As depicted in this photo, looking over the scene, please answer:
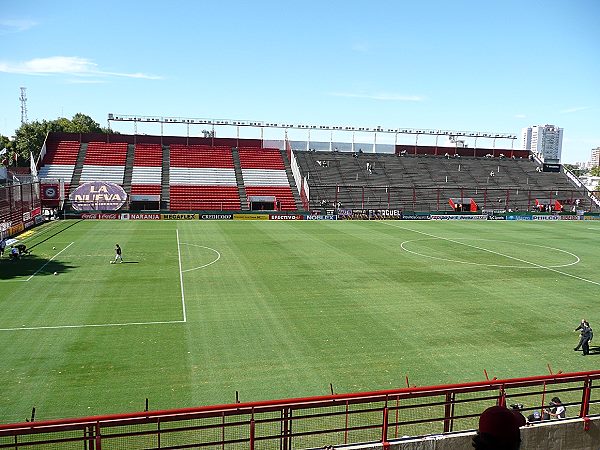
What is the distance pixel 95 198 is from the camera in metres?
56.6

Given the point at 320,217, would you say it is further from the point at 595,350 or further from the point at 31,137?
the point at 31,137

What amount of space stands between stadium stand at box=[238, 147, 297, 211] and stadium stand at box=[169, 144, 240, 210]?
1.97 metres

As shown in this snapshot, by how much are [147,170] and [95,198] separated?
1244 centimetres

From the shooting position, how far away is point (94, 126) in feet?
384

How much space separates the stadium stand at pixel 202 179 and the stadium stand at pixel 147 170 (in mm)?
1774

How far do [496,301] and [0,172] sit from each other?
4505 centimetres

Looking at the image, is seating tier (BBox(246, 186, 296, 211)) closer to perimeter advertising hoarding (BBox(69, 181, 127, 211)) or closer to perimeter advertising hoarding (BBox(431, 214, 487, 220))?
perimeter advertising hoarding (BBox(69, 181, 127, 211))

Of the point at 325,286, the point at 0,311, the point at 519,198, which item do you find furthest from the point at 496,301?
the point at 519,198

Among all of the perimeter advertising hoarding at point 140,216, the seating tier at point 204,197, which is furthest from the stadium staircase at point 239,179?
the perimeter advertising hoarding at point 140,216

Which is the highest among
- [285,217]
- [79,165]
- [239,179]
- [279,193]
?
[79,165]

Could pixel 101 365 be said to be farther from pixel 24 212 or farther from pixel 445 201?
pixel 445 201

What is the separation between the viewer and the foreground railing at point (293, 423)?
300 inches

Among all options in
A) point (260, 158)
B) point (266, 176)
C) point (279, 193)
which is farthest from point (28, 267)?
point (260, 158)

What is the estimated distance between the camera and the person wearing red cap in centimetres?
283
